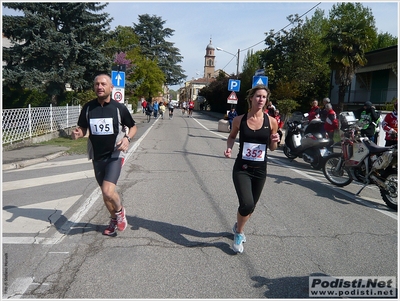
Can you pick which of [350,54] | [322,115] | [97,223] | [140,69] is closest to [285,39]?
[350,54]

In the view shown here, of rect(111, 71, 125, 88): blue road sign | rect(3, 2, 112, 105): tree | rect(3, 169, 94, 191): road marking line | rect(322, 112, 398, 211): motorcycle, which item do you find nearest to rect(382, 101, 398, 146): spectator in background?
rect(322, 112, 398, 211): motorcycle

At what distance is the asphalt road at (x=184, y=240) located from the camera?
3.66 metres

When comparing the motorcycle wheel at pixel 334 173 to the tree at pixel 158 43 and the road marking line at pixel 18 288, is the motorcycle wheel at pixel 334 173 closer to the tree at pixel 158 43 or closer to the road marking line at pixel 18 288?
the road marking line at pixel 18 288

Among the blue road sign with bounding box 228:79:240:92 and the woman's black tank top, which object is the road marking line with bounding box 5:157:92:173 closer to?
the woman's black tank top

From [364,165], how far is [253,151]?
12.3 feet

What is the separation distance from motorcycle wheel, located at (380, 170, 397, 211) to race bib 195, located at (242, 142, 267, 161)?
322cm

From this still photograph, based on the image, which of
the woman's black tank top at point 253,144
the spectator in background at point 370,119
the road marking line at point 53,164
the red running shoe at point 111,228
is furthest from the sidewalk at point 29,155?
the spectator in background at point 370,119

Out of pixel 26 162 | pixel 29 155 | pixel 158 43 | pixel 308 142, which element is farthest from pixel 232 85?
pixel 158 43

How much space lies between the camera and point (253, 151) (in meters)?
4.46

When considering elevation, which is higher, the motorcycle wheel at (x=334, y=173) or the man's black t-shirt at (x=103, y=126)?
the man's black t-shirt at (x=103, y=126)

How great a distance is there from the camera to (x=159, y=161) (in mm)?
11242

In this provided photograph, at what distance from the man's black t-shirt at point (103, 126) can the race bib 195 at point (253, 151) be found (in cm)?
155

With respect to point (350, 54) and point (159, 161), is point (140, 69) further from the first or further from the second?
point (159, 161)

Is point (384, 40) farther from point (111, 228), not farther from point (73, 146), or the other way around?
point (111, 228)
